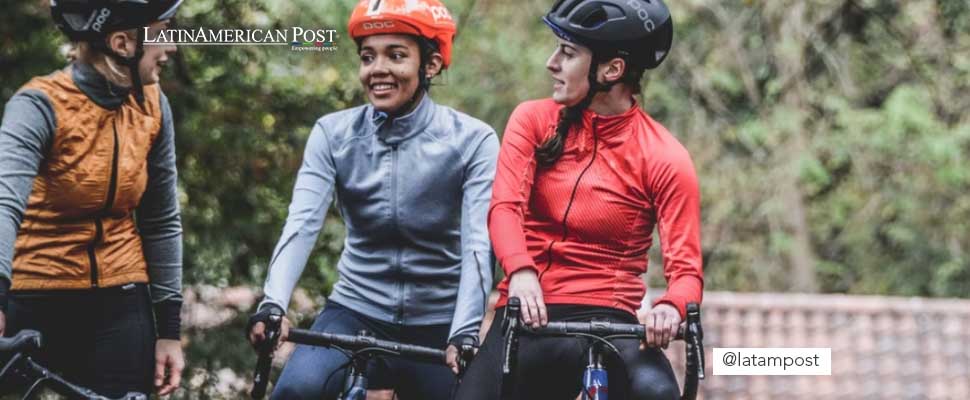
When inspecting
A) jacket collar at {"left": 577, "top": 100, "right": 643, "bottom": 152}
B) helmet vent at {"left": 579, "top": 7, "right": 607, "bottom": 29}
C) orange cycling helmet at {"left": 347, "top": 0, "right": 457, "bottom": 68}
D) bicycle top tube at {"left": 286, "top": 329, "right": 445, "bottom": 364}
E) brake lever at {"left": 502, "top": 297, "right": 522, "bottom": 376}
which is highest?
orange cycling helmet at {"left": 347, "top": 0, "right": 457, "bottom": 68}

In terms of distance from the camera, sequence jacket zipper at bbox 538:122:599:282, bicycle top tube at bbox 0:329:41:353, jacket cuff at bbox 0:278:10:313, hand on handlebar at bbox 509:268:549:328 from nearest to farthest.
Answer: bicycle top tube at bbox 0:329:41:353 → jacket cuff at bbox 0:278:10:313 → hand on handlebar at bbox 509:268:549:328 → jacket zipper at bbox 538:122:599:282

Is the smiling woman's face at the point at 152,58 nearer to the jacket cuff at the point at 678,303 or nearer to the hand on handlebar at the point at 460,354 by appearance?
the hand on handlebar at the point at 460,354

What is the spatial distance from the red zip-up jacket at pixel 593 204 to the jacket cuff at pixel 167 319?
3.58ft

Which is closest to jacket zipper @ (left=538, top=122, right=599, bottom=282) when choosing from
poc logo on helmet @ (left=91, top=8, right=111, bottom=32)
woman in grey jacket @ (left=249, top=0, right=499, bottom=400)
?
woman in grey jacket @ (left=249, top=0, right=499, bottom=400)

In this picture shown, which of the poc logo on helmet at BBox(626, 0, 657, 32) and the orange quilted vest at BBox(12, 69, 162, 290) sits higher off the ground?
the poc logo on helmet at BBox(626, 0, 657, 32)

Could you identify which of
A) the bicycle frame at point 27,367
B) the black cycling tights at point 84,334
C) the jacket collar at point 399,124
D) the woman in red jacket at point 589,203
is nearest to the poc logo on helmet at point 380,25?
the jacket collar at point 399,124

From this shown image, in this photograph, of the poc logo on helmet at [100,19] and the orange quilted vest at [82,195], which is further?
Result: the poc logo on helmet at [100,19]

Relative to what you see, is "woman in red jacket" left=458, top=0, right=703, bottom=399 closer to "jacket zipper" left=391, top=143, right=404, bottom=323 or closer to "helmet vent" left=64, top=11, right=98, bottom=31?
"jacket zipper" left=391, top=143, right=404, bottom=323

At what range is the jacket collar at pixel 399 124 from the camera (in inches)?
182

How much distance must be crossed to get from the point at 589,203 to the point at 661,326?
19.9 inches

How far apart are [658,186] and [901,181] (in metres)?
14.4

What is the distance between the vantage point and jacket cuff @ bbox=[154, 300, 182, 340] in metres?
4.59

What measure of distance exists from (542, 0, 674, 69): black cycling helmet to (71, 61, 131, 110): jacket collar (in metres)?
1.32

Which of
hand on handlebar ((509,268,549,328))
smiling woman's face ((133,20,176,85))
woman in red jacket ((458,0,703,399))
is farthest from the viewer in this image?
smiling woman's face ((133,20,176,85))
